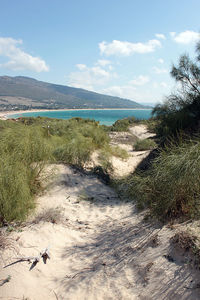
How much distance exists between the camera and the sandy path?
231 cm

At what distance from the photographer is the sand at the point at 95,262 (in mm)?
2318

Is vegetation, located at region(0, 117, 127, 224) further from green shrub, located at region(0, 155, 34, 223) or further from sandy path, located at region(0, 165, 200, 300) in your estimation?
sandy path, located at region(0, 165, 200, 300)

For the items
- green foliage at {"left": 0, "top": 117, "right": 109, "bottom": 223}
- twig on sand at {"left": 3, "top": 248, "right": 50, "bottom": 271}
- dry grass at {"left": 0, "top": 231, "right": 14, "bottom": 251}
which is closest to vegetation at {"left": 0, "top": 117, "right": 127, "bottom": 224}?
green foliage at {"left": 0, "top": 117, "right": 109, "bottom": 223}

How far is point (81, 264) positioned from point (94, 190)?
339 centimetres

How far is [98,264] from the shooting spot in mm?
2951

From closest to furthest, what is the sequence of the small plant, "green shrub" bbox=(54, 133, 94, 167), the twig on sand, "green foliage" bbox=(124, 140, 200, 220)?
the twig on sand, "green foliage" bbox=(124, 140, 200, 220), the small plant, "green shrub" bbox=(54, 133, 94, 167)

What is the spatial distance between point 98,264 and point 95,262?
0.30 feet

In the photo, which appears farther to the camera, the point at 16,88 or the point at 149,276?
the point at 16,88

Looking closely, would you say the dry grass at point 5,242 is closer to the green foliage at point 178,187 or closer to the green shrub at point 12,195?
the green shrub at point 12,195

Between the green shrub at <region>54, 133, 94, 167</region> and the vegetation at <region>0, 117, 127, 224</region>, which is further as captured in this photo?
the green shrub at <region>54, 133, 94, 167</region>

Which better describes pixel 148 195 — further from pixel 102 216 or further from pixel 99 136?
pixel 99 136

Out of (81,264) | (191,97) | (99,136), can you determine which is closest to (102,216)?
(81,264)

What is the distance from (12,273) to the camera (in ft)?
8.52

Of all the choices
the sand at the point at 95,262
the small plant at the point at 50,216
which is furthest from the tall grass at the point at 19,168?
the sand at the point at 95,262
